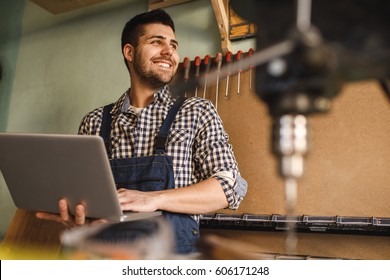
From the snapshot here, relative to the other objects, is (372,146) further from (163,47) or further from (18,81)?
(18,81)

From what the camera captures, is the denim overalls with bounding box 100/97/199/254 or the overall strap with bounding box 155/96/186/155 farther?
the overall strap with bounding box 155/96/186/155

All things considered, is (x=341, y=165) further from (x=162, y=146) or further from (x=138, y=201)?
(x=138, y=201)

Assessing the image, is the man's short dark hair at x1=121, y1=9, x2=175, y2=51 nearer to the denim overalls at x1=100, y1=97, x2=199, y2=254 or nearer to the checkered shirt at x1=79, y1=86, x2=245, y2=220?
the checkered shirt at x1=79, y1=86, x2=245, y2=220

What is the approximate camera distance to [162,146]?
46.8 inches

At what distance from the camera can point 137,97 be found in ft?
4.64

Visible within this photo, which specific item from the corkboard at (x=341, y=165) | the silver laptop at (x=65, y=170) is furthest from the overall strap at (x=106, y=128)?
the corkboard at (x=341, y=165)

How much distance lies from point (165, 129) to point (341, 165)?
65 cm

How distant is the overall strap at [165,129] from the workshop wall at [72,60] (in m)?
0.59

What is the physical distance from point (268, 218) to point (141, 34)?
0.83m

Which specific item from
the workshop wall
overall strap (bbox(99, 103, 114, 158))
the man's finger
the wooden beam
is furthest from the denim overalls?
the wooden beam

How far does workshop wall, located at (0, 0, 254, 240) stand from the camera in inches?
73.9

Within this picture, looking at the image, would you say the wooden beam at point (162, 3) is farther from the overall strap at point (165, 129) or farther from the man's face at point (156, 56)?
the overall strap at point (165, 129)

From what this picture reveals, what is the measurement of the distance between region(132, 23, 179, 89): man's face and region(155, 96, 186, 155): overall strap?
146mm

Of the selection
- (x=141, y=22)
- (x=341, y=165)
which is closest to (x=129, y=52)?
(x=141, y=22)
